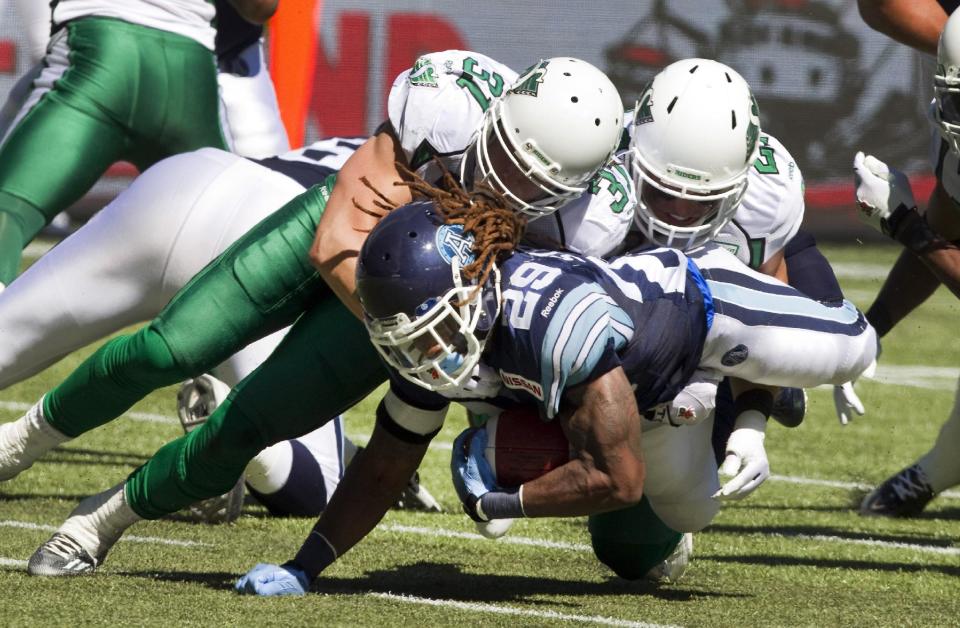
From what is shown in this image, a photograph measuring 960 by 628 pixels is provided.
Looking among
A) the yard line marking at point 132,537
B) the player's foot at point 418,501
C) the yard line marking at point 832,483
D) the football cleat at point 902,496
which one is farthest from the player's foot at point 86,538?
the yard line marking at point 832,483

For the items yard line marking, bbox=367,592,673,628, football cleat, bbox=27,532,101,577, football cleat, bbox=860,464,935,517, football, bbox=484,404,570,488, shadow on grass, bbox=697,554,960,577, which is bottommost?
football cleat, bbox=860,464,935,517

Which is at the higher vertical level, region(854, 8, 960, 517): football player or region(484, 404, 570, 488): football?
region(484, 404, 570, 488): football

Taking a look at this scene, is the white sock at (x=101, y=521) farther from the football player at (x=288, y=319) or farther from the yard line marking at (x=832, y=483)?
the yard line marking at (x=832, y=483)

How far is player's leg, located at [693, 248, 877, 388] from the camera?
2.85 m

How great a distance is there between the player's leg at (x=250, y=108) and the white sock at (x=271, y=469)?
1.27m

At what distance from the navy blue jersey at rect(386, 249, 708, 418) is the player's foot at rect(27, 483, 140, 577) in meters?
0.87

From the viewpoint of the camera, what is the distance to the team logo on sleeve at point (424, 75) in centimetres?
310

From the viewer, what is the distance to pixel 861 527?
4.10 metres

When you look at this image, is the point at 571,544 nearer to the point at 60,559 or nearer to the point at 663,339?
the point at 663,339

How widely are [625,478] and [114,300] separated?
1.51 meters

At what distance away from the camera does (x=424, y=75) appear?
3.12 m

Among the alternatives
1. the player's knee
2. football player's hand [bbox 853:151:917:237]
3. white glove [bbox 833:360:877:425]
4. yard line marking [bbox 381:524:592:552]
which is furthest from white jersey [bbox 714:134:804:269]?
yard line marking [bbox 381:524:592:552]

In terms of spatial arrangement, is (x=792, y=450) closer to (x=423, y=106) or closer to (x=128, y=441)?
(x=128, y=441)

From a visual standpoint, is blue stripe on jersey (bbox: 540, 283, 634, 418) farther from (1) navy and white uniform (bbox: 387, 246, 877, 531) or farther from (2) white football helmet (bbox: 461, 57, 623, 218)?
(2) white football helmet (bbox: 461, 57, 623, 218)
